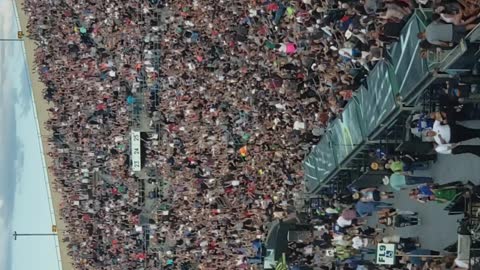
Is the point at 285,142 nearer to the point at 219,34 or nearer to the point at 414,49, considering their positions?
the point at 219,34

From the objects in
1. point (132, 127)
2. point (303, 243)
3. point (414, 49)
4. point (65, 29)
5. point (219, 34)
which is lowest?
point (303, 243)

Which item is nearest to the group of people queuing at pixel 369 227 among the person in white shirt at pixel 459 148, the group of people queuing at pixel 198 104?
the group of people queuing at pixel 198 104

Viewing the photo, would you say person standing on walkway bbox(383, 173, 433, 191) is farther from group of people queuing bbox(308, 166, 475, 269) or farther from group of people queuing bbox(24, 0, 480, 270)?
group of people queuing bbox(24, 0, 480, 270)

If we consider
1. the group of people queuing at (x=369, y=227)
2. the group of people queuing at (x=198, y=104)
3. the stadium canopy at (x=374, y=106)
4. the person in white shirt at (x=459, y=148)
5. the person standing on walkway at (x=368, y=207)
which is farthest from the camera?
the group of people queuing at (x=198, y=104)

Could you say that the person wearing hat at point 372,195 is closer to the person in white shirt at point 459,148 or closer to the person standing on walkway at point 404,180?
the person standing on walkway at point 404,180

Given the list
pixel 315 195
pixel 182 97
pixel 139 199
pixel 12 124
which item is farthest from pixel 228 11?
pixel 12 124

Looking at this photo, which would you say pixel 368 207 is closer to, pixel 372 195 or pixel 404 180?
pixel 372 195

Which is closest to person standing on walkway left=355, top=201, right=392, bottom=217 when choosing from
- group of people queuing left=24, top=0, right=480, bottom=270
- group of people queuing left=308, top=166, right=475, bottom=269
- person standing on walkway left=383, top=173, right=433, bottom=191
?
group of people queuing left=308, top=166, right=475, bottom=269
